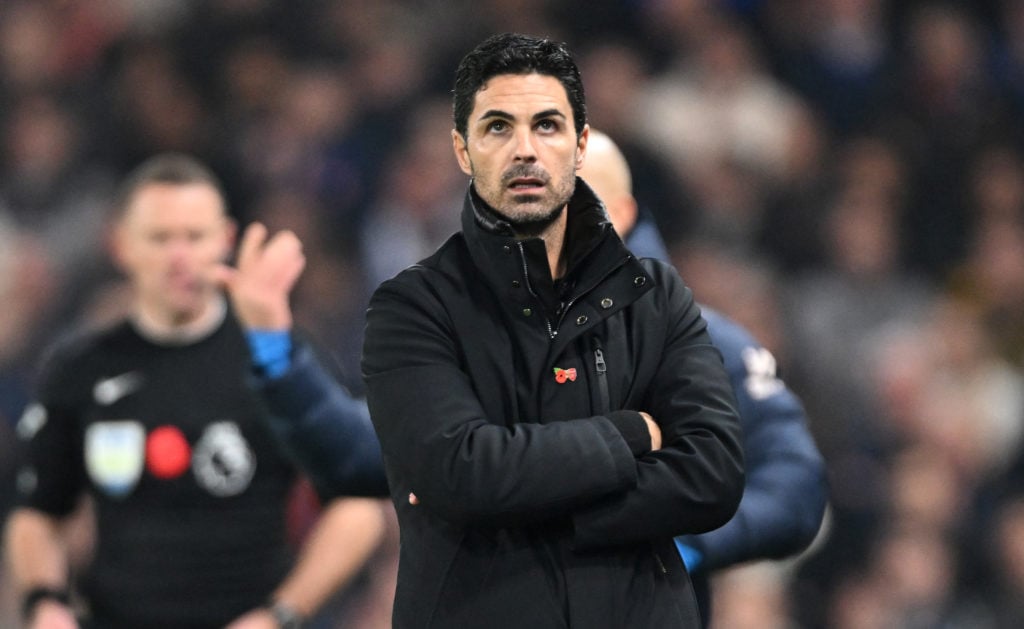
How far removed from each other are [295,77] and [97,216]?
1326 mm

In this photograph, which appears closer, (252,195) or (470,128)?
(470,128)

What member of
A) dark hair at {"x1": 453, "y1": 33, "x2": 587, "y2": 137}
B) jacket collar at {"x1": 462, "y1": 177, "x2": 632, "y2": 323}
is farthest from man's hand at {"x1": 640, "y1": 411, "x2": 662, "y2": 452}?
dark hair at {"x1": 453, "y1": 33, "x2": 587, "y2": 137}

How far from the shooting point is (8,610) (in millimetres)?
7109

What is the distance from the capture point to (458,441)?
2.56m

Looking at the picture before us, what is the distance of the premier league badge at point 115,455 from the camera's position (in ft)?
15.1

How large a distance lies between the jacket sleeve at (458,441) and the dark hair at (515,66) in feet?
1.17

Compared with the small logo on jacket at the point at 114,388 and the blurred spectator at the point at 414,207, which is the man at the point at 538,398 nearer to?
the small logo on jacket at the point at 114,388

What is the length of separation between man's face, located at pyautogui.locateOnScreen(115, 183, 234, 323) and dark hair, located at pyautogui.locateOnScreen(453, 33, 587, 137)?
2147mm

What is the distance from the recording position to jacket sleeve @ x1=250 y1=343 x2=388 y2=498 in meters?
3.43

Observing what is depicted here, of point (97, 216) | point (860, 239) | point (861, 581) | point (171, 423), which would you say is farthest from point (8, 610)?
point (860, 239)

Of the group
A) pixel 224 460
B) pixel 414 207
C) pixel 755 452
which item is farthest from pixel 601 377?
pixel 414 207

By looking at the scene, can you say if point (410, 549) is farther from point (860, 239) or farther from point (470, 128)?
point (860, 239)

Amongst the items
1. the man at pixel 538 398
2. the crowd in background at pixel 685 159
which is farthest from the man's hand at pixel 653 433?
the crowd in background at pixel 685 159

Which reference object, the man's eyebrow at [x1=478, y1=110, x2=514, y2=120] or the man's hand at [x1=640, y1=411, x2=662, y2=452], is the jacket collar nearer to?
the man's eyebrow at [x1=478, y1=110, x2=514, y2=120]
